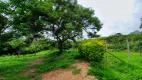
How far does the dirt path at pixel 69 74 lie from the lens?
54.1ft

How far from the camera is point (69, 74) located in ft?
56.6

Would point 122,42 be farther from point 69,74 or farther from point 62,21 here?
point 69,74

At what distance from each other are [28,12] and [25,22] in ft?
4.00

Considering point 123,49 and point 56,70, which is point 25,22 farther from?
point 123,49

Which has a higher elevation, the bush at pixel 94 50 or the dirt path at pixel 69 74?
the bush at pixel 94 50

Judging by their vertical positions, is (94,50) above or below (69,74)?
above

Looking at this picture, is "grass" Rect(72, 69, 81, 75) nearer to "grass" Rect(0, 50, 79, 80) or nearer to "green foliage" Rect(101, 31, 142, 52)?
"grass" Rect(0, 50, 79, 80)

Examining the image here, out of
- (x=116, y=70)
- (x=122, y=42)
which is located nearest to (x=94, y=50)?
(x=116, y=70)

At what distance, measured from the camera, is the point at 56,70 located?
62.3 ft

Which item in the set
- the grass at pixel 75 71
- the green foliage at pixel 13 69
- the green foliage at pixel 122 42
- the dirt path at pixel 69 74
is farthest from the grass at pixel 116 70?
the green foliage at pixel 122 42

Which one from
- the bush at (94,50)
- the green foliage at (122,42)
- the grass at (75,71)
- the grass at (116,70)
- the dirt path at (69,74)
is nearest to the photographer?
the dirt path at (69,74)

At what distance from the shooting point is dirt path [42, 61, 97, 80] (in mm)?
16505

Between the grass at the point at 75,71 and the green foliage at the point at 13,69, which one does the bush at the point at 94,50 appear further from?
the green foliage at the point at 13,69

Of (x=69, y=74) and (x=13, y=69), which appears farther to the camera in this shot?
(x=13, y=69)
